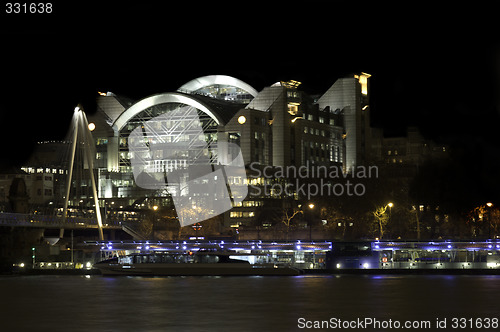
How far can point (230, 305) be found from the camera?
48469 mm

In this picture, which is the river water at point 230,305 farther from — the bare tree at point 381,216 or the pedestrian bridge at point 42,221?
the bare tree at point 381,216

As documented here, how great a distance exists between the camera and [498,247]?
321 feet

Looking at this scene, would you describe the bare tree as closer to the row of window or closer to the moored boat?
the row of window

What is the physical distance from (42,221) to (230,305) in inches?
2851

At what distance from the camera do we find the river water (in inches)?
1531

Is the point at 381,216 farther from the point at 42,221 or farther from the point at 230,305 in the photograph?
the point at 230,305

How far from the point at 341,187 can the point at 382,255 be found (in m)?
45.5

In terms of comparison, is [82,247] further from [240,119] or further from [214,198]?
[240,119]

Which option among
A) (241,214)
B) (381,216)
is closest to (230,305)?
(381,216)

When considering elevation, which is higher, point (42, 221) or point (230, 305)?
point (42, 221)

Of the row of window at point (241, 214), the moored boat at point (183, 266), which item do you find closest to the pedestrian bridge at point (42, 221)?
the moored boat at point (183, 266)

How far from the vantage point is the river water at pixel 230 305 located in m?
38.9

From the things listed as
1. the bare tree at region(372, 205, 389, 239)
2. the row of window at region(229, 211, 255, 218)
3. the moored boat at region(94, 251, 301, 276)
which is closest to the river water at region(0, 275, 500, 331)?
the moored boat at region(94, 251, 301, 276)

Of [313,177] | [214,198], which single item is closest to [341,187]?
[313,177]
